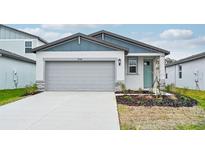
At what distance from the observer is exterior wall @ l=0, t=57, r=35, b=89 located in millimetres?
21350

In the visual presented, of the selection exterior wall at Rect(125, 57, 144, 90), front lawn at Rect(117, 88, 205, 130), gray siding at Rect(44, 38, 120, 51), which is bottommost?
front lawn at Rect(117, 88, 205, 130)

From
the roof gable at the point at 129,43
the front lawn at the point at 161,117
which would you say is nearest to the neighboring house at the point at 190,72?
the roof gable at the point at 129,43

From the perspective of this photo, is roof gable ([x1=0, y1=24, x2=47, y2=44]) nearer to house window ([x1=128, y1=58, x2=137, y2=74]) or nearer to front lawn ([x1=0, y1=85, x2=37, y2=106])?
front lawn ([x1=0, y1=85, x2=37, y2=106])

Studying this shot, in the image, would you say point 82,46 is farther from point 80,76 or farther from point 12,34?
point 12,34

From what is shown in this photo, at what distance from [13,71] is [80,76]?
A: 759cm

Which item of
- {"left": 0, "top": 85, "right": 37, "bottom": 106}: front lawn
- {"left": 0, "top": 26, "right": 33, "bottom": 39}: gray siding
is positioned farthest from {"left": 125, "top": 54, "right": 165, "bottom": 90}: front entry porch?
{"left": 0, "top": 26, "right": 33, "bottom": 39}: gray siding

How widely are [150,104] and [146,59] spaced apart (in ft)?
32.7

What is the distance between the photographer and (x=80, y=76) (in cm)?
1884

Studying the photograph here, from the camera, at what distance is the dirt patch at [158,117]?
7847 millimetres

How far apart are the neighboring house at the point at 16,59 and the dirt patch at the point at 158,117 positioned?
13495 millimetres

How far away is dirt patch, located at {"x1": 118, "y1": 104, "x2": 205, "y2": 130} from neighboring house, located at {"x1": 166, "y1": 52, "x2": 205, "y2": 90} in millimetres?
11704

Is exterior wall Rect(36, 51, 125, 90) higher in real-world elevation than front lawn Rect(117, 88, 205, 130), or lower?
higher

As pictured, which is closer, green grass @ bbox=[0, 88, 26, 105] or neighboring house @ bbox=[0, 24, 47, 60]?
green grass @ bbox=[0, 88, 26, 105]
